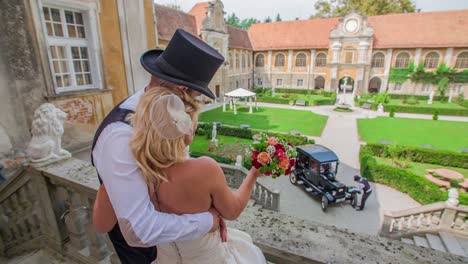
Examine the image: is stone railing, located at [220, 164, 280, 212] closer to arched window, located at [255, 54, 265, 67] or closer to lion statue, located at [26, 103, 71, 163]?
lion statue, located at [26, 103, 71, 163]

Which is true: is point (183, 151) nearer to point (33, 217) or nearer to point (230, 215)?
point (230, 215)

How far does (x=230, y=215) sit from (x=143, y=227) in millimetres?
414

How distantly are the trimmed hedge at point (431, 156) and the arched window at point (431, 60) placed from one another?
22.5 m

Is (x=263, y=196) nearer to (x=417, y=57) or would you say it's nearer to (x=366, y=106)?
(x=366, y=106)

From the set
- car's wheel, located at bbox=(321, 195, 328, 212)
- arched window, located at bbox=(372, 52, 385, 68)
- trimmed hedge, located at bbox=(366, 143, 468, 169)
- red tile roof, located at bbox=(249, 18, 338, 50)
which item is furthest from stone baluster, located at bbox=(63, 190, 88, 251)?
arched window, located at bbox=(372, 52, 385, 68)

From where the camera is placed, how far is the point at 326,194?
Result: 7.86 metres

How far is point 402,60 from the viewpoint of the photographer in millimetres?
28781

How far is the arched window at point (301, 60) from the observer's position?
33438mm

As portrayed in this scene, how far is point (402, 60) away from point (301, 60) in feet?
38.4

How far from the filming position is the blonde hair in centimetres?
106

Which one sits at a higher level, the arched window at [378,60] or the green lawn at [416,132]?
the arched window at [378,60]

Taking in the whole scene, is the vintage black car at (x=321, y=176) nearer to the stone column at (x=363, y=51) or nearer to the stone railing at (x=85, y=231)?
the stone railing at (x=85, y=231)

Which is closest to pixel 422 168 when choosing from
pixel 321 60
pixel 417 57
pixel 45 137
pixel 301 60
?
pixel 45 137

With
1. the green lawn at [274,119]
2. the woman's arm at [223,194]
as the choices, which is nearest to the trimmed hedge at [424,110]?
the green lawn at [274,119]
